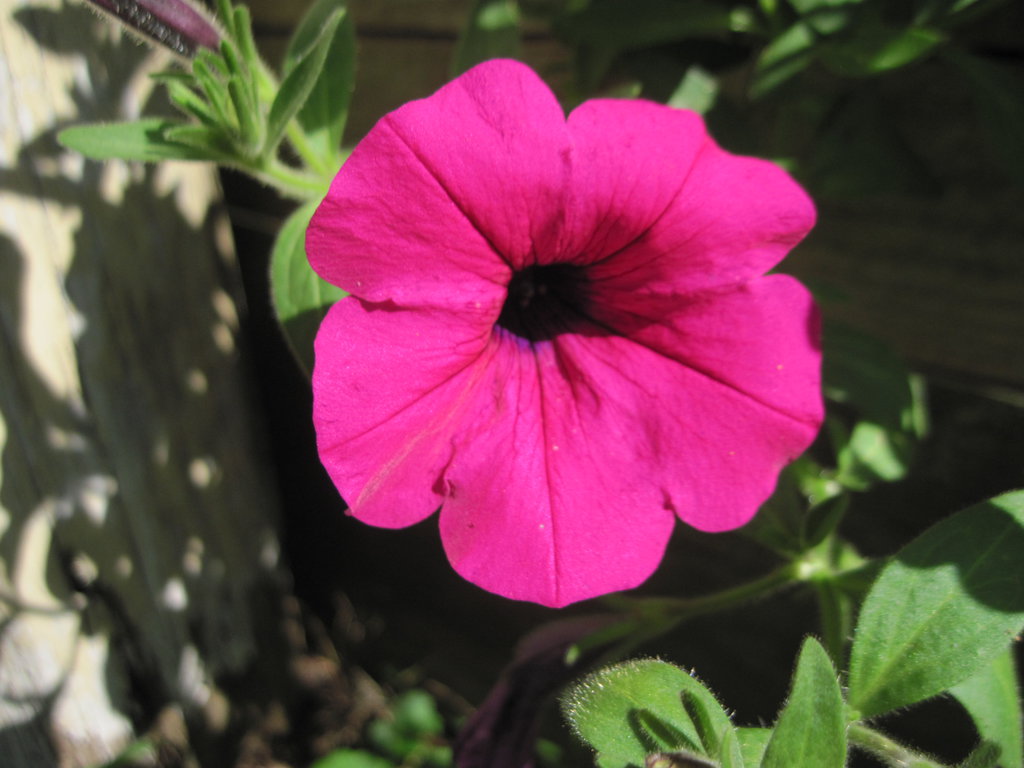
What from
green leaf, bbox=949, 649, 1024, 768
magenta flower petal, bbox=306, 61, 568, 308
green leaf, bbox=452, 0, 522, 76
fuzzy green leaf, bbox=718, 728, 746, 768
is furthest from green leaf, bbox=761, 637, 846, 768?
green leaf, bbox=452, 0, 522, 76

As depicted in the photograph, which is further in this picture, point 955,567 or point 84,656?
point 84,656

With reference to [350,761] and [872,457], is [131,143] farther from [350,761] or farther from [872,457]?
[350,761]

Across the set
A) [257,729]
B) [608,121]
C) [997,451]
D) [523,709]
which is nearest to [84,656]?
A: [257,729]

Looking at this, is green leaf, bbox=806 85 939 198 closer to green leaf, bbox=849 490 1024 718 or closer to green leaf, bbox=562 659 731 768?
green leaf, bbox=849 490 1024 718

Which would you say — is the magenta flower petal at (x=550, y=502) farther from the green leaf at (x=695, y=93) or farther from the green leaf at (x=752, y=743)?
the green leaf at (x=695, y=93)

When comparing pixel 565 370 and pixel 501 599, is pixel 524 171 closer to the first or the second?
pixel 565 370

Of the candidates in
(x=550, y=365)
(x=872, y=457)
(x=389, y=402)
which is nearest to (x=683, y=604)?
(x=872, y=457)
